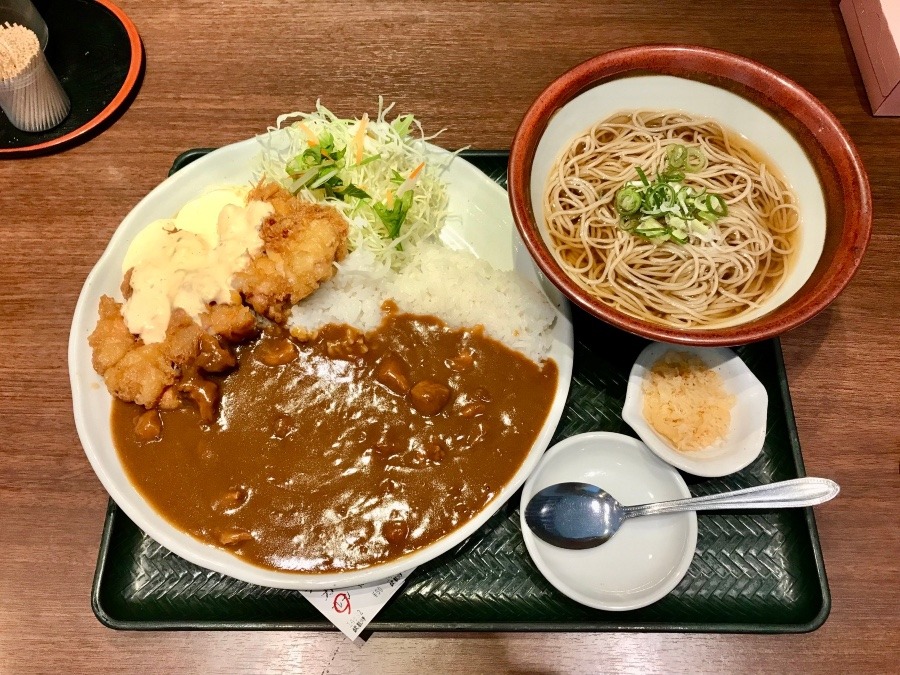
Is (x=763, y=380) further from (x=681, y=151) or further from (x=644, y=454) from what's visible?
(x=681, y=151)

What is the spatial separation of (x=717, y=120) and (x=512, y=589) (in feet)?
6.14

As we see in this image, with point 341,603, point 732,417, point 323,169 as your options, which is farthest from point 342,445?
point 732,417

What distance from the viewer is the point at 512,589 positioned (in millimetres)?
2051

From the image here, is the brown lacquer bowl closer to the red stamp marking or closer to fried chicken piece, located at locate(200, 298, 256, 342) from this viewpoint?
fried chicken piece, located at locate(200, 298, 256, 342)

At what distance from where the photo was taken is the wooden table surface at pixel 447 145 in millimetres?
2039

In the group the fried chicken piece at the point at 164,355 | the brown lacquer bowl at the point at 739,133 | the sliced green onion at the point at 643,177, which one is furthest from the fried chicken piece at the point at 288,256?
the sliced green onion at the point at 643,177

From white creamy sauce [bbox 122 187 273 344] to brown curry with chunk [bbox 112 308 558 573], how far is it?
284 mm

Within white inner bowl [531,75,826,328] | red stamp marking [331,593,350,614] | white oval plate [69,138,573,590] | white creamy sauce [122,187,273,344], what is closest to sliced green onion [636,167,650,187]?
white inner bowl [531,75,826,328]

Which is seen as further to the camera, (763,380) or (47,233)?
(47,233)

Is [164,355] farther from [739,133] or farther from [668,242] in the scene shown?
[739,133]

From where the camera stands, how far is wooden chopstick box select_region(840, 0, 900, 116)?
266 centimetres

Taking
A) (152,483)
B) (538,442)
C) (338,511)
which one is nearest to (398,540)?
(338,511)

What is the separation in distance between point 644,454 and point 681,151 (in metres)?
1.11

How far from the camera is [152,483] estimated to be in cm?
206
